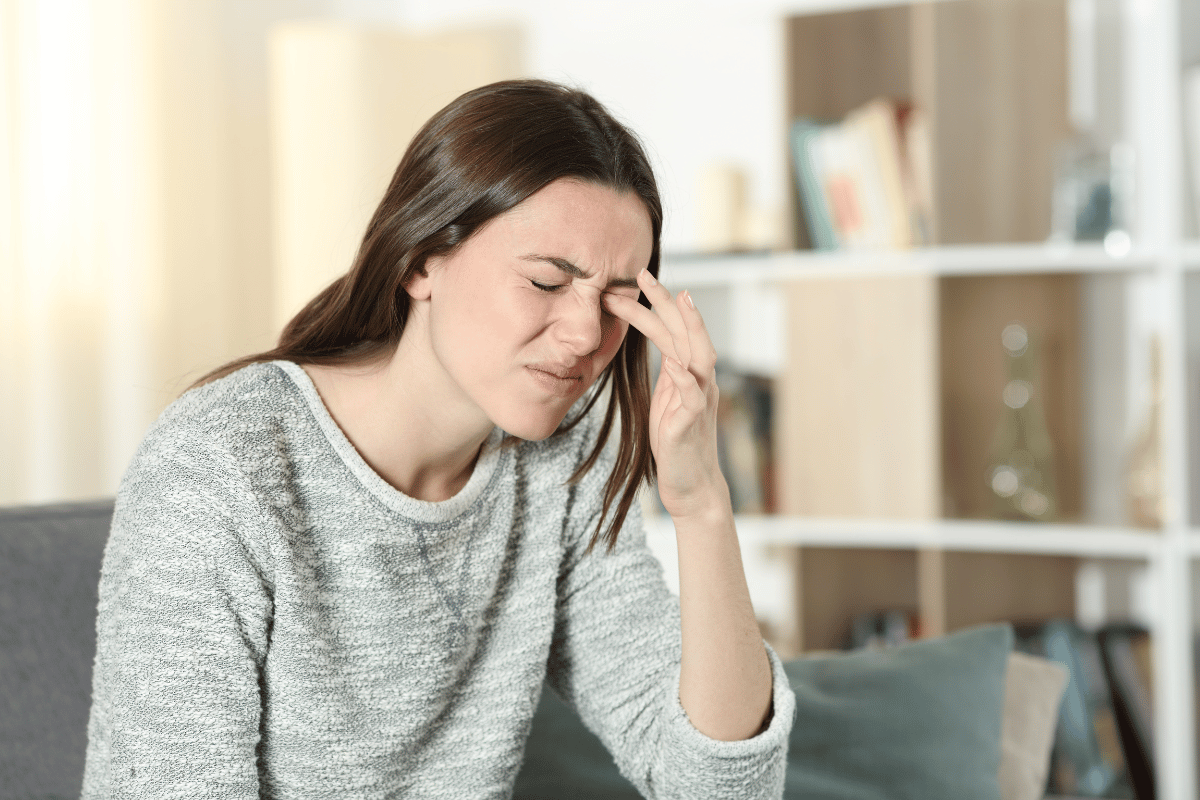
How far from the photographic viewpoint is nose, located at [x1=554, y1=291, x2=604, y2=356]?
0.91 meters

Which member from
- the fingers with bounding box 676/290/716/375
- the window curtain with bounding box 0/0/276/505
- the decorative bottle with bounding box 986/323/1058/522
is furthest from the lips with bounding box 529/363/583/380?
the decorative bottle with bounding box 986/323/1058/522

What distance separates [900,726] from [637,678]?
271 millimetres

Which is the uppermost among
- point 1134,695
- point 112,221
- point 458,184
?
point 112,221

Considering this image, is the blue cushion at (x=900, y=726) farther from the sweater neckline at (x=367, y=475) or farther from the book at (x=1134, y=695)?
the book at (x=1134, y=695)

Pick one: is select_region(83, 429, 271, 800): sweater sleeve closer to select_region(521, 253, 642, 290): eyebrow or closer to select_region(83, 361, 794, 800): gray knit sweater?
select_region(83, 361, 794, 800): gray knit sweater

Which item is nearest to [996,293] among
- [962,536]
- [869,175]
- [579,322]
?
[869,175]

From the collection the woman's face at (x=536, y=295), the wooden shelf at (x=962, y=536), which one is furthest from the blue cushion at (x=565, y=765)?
the wooden shelf at (x=962, y=536)

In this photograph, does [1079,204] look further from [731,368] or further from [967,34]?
[731,368]

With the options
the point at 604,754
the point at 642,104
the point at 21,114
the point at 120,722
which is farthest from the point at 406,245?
the point at 642,104

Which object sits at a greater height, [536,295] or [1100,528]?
[536,295]

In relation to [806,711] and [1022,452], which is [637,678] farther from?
[1022,452]

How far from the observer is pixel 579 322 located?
0.91 metres

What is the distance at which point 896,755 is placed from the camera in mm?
1077

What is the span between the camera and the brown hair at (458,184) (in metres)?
0.89
